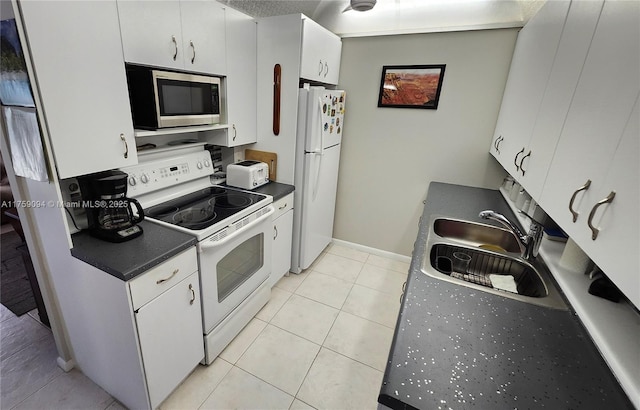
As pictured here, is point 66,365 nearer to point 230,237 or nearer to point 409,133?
point 230,237

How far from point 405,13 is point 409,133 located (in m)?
0.98

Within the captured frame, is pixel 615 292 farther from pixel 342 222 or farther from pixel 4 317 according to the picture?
pixel 4 317

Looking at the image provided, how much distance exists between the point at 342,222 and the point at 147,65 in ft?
7.66

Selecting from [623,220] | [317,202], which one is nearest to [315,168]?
[317,202]

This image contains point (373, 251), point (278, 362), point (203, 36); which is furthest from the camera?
point (373, 251)

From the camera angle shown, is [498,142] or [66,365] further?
[498,142]

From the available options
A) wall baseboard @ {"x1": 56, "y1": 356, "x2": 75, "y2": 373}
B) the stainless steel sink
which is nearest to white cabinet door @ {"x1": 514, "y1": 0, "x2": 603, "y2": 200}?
the stainless steel sink

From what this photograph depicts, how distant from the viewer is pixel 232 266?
1900mm

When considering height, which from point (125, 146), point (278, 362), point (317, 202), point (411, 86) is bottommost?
point (278, 362)

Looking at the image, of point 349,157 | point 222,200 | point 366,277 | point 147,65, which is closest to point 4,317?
point 222,200

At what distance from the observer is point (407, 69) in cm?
259

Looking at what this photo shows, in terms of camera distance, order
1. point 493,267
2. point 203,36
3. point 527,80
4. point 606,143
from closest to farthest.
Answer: point 606,143, point 493,267, point 527,80, point 203,36

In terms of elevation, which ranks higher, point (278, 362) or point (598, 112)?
point (598, 112)

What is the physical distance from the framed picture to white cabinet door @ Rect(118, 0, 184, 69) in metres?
1.74
